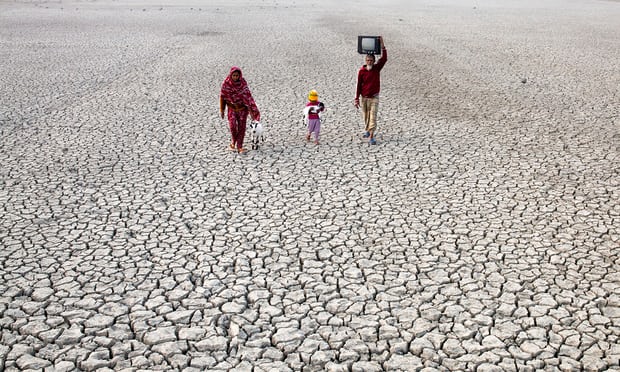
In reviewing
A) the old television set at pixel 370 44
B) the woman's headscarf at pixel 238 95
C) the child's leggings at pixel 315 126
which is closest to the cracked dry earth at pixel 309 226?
the child's leggings at pixel 315 126

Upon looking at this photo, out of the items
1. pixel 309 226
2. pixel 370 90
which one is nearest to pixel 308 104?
pixel 370 90

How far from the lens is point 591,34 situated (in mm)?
24062

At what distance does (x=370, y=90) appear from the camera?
10312 mm

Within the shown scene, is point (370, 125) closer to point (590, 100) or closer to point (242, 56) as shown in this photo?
point (590, 100)

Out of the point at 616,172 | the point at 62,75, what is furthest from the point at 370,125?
the point at 62,75

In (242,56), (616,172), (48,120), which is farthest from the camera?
(242,56)

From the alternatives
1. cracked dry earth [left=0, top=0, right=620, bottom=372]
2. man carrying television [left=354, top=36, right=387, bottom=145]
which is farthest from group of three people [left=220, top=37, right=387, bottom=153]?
cracked dry earth [left=0, top=0, right=620, bottom=372]

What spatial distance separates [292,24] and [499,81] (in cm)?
1312

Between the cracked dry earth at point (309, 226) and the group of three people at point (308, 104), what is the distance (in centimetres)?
34

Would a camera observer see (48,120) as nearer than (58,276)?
No

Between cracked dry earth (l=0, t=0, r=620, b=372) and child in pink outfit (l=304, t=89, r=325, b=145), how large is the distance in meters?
0.26

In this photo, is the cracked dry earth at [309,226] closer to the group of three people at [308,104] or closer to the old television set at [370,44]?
the group of three people at [308,104]

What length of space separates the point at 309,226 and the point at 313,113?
3.20m

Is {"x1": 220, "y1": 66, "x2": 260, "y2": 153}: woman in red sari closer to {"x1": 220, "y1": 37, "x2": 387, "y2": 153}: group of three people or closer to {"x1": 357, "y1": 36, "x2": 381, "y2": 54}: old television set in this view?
{"x1": 220, "y1": 37, "x2": 387, "y2": 153}: group of three people
